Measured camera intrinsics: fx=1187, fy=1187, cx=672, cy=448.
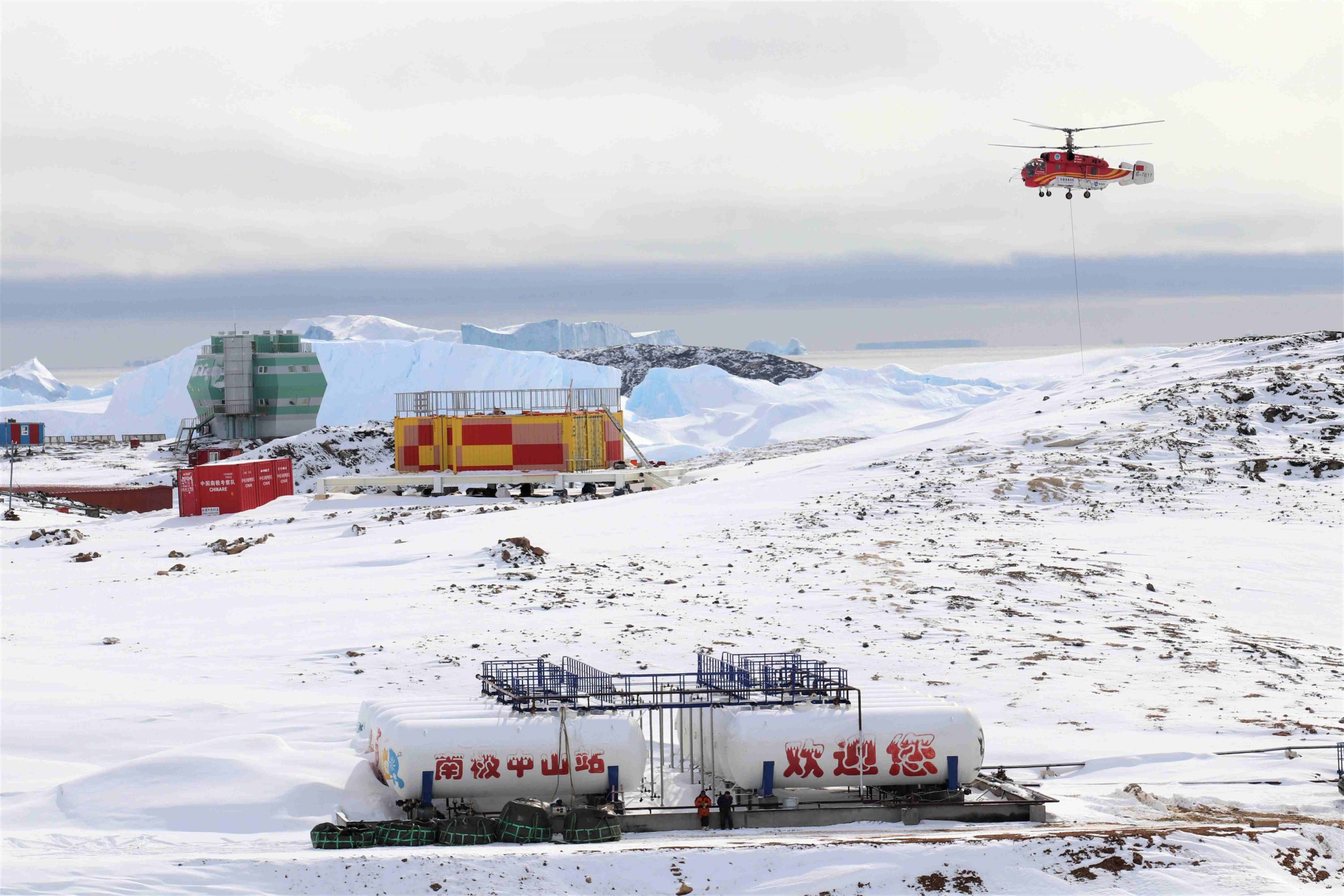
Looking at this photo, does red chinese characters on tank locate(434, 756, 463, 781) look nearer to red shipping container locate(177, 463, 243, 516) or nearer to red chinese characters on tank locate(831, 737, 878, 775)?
red chinese characters on tank locate(831, 737, 878, 775)

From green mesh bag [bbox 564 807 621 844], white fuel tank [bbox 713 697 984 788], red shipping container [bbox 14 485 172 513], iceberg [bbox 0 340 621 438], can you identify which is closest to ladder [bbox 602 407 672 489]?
red shipping container [bbox 14 485 172 513]

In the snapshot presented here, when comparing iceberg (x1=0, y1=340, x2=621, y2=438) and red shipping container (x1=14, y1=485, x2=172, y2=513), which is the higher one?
iceberg (x1=0, y1=340, x2=621, y2=438)

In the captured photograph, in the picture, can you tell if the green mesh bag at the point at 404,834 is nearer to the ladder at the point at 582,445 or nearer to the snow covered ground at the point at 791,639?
the snow covered ground at the point at 791,639

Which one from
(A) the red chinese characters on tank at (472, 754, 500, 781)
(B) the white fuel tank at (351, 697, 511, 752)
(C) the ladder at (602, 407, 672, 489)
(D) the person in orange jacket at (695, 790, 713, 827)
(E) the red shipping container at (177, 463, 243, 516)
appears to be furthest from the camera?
(C) the ladder at (602, 407, 672, 489)

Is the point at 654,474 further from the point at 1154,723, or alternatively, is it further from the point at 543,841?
the point at 543,841

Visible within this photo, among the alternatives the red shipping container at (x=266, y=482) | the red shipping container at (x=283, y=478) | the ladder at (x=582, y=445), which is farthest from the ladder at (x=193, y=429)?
the ladder at (x=582, y=445)

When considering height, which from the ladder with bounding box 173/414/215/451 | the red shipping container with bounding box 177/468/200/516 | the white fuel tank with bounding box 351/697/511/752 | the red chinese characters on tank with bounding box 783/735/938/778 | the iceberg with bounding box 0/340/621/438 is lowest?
the red chinese characters on tank with bounding box 783/735/938/778
